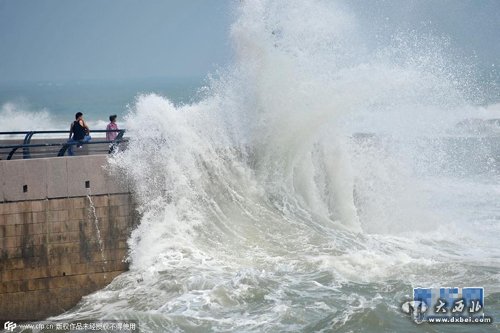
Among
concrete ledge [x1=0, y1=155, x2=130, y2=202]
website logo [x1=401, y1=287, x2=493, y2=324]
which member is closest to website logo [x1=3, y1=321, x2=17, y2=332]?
concrete ledge [x1=0, y1=155, x2=130, y2=202]

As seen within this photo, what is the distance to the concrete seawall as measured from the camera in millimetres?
10438

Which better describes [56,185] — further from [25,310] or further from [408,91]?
[408,91]

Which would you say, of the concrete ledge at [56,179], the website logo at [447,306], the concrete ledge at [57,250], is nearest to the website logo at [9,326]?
the concrete ledge at [57,250]

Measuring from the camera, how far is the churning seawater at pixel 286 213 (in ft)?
32.8

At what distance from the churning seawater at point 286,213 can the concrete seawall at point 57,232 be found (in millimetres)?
278

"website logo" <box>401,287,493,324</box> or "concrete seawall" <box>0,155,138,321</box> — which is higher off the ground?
"concrete seawall" <box>0,155,138,321</box>

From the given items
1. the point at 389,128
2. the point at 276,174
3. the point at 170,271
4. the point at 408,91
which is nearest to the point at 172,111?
the point at 276,174

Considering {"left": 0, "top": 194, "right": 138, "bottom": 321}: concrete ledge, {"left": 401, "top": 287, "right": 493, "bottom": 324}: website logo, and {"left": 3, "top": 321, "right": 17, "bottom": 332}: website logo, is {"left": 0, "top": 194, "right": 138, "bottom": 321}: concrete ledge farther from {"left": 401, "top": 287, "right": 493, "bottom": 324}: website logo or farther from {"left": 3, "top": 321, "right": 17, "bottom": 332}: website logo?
{"left": 401, "top": 287, "right": 493, "bottom": 324}: website logo

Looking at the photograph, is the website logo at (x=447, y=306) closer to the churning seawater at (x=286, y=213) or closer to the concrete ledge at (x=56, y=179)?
the churning seawater at (x=286, y=213)

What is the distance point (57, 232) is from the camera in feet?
35.4

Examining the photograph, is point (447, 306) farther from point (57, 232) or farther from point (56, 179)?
point (56, 179)

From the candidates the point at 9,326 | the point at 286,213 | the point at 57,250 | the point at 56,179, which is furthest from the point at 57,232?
the point at 286,213

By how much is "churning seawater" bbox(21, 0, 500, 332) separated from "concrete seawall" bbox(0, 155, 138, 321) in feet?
0.91

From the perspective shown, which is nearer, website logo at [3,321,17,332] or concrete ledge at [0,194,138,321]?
website logo at [3,321,17,332]
